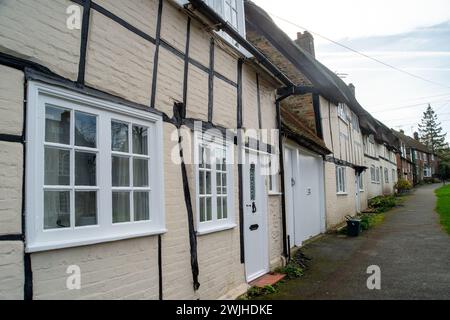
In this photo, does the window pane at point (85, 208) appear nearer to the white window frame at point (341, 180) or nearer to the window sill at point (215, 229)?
the window sill at point (215, 229)

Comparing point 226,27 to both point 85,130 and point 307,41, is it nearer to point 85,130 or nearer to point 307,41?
point 85,130

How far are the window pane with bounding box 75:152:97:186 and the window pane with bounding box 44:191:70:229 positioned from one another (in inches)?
8.1

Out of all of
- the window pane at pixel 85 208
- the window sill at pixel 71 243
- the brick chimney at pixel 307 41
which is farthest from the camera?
the brick chimney at pixel 307 41

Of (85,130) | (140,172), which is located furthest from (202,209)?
(85,130)

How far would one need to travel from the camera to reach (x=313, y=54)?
1619cm

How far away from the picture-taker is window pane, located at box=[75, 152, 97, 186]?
3.39 metres

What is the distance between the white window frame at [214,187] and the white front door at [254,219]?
502 mm

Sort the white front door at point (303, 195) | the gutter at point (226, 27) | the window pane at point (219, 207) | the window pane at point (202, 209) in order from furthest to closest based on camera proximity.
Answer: the white front door at point (303, 195), the window pane at point (219, 207), the window pane at point (202, 209), the gutter at point (226, 27)

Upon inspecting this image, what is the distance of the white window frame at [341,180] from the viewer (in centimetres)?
1506

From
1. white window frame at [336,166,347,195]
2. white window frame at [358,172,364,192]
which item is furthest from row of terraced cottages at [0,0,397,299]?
white window frame at [358,172,364,192]

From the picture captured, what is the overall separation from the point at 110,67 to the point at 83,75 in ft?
1.30

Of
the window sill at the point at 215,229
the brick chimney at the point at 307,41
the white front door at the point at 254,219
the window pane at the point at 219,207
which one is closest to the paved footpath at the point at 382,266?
the white front door at the point at 254,219

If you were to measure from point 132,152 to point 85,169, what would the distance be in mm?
675

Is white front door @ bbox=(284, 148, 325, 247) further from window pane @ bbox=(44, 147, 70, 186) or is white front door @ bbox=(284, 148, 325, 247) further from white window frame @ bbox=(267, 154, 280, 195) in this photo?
window pane @ bbox=(44, 147, 70, 186)
